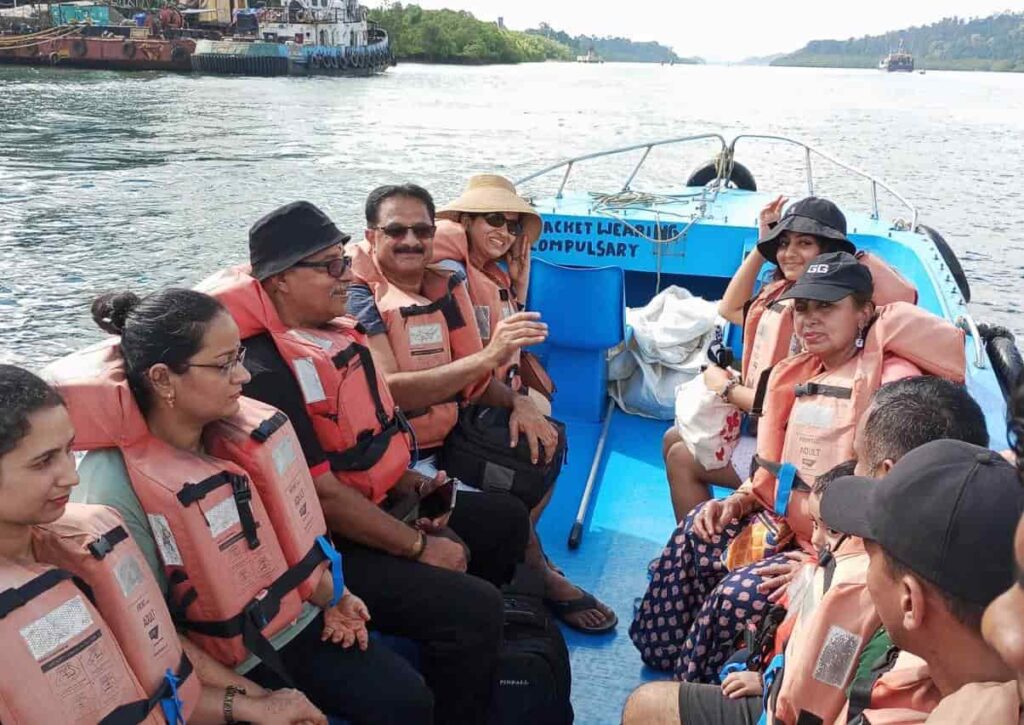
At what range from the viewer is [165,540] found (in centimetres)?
167

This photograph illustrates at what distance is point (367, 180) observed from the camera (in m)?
13.2

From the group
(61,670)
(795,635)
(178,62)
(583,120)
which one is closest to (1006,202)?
(583,120)

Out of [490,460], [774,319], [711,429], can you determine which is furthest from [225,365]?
[774,319]

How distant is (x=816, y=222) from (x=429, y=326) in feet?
4.20

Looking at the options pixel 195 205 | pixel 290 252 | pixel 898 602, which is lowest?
pixel 195 205

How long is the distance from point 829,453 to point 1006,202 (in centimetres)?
1438

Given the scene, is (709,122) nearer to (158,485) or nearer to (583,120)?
(583,120)

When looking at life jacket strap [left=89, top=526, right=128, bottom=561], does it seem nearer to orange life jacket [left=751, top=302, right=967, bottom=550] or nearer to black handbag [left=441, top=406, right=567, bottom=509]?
black handbag [left=441, top=406, right=567, bottom=509]

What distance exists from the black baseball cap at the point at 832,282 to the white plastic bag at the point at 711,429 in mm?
596

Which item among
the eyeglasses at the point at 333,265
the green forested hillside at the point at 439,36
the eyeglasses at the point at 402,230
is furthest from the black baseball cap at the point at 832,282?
the green forested hillside at the point at 439,36

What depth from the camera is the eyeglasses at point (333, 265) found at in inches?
85.6

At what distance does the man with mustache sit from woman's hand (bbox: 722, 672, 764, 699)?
81 centimetres

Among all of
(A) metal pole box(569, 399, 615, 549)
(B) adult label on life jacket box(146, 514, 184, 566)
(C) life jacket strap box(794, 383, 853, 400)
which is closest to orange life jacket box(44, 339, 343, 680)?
(B) adult label on life jacket box(146, 514, 184, 566)

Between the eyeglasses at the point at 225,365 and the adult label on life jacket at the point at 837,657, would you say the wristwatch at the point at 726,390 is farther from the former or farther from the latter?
the eyeglasses at the point at 225,365
